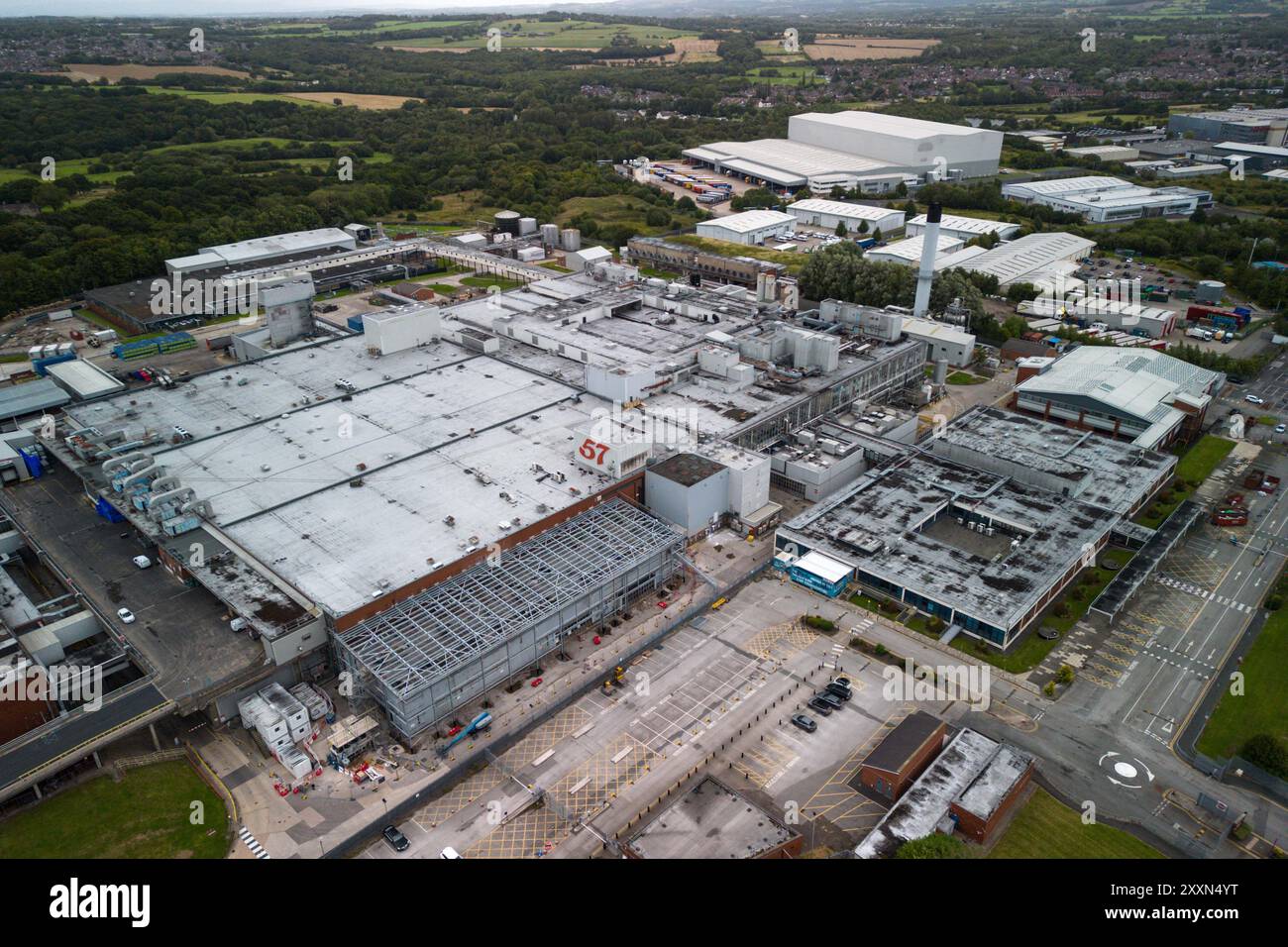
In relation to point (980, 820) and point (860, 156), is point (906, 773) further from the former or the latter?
point (860, 156)

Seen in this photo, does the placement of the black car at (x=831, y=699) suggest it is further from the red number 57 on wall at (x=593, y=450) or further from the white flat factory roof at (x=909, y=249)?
the white flat factory roof at (x=909, y=249)

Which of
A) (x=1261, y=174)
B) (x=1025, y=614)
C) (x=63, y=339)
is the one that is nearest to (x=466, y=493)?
(x=1025, y=614)

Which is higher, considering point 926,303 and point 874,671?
point 926,303

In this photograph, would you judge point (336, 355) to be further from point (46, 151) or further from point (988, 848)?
point (46, 151)

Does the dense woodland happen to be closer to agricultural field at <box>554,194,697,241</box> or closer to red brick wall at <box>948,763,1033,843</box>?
agricultural field at <box>554,194,697,241</box>

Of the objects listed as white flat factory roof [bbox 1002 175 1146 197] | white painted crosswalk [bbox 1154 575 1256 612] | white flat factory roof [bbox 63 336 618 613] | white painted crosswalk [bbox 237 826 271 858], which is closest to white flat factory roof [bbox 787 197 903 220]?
white flat factory roof [bbox 1002 175 1146 197]

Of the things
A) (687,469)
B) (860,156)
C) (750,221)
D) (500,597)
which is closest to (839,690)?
(687,469)

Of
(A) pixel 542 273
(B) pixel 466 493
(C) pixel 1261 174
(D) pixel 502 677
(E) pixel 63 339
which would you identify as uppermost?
(C) pixel 1261 174

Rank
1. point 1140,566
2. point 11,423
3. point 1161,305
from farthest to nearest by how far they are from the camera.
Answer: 1. point 1161,305
2. point 11,423
3. point 1140,566
